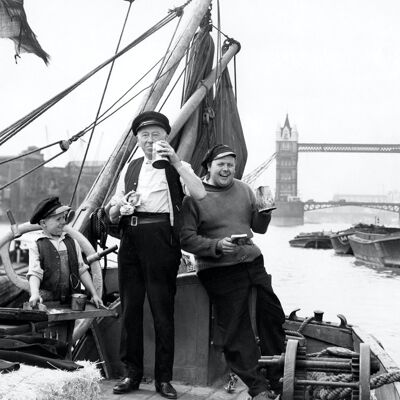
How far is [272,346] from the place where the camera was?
14.2ft

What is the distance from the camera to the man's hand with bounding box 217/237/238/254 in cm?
397

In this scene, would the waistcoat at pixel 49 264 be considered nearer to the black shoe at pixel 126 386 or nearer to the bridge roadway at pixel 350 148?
the black shoe at pixel 126 386

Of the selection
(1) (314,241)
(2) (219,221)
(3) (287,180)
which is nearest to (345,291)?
(2) (219,221)

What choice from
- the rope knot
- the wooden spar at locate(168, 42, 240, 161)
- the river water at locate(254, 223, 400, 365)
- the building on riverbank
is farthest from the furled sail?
the building on riverbank

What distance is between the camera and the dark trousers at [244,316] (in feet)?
13.5

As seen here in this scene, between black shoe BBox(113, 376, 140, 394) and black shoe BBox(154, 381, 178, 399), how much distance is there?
162 millimetres

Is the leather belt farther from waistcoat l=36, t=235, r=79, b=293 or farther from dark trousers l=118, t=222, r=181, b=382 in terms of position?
waistcoat l=36, t=235, r=79, b=293

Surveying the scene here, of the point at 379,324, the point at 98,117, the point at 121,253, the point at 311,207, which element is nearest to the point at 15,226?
the point at 121,253

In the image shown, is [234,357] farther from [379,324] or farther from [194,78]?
[379,324]

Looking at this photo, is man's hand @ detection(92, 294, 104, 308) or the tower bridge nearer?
man's hand @ detection(92, 294, 104, 308)

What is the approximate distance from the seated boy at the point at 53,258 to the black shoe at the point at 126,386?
1.62ft

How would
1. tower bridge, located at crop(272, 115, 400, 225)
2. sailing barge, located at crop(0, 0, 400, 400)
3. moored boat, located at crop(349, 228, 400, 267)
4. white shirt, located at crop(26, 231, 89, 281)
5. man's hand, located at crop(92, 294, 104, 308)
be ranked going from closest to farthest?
sailing barge, located at crop(0, 0, 400, 400) → white shirt, located at crop(26, 231, 89, 281) → man's hand, located at crop(92, 294, 104, 308) → moored boat, located at crop(349, 228, 400, 267) → tower bridge, located at crop(272, 115, 400, 225)

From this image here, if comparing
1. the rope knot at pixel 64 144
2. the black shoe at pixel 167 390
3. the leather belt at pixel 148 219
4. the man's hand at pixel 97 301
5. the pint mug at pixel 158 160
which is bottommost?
the black shoe at pixel 167 390

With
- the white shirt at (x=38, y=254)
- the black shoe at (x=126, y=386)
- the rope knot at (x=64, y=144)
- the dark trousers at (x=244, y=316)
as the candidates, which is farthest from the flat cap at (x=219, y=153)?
the rope knot at (x=64, y=144)
